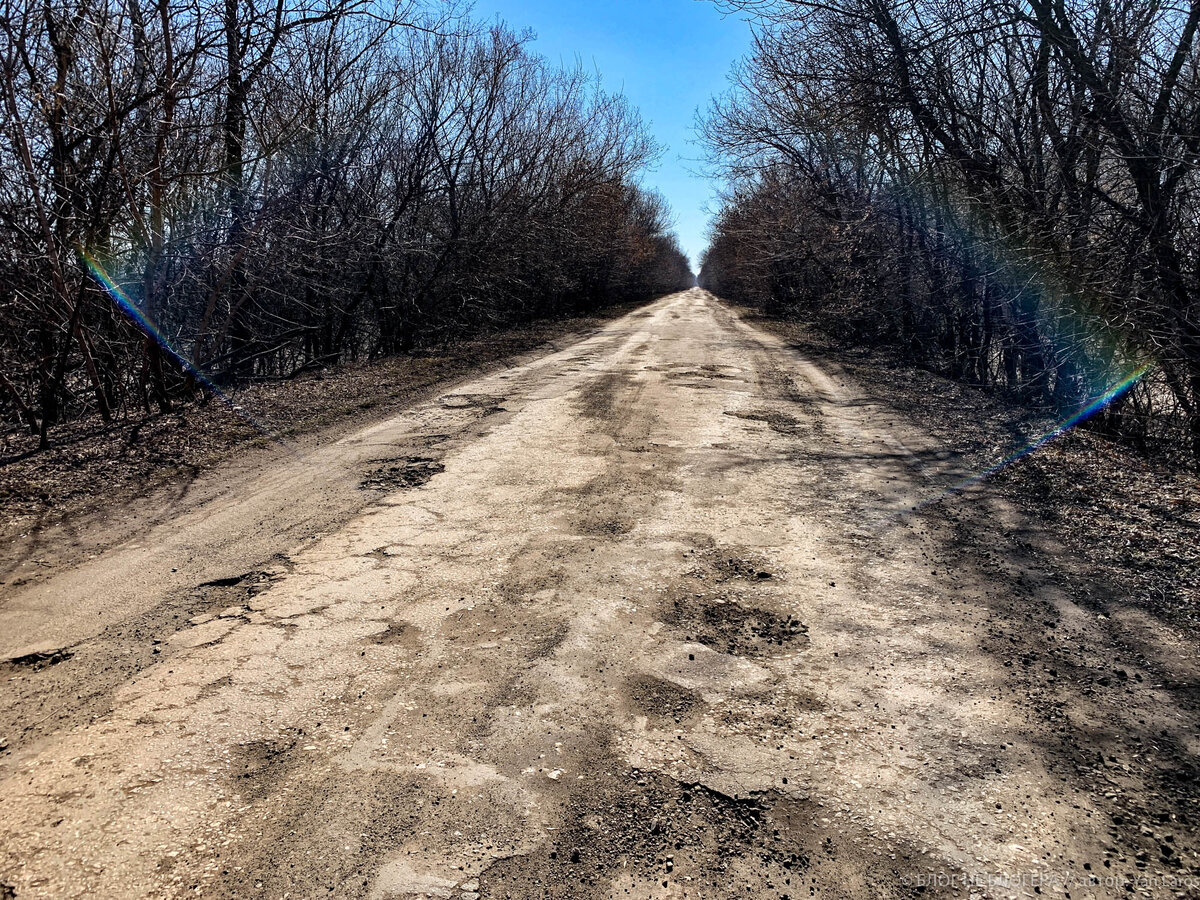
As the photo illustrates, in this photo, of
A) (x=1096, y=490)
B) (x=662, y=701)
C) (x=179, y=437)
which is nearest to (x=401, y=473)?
(x=179, y=437)

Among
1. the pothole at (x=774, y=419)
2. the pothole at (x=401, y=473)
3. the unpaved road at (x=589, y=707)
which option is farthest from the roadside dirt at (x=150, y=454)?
the pothole at (x=774, y=419)

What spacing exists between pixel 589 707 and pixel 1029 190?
6.90 m

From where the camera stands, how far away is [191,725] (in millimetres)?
2320

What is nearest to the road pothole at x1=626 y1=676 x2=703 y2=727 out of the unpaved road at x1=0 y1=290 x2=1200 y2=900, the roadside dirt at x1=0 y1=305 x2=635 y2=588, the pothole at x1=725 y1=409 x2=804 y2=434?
the unpaved road at x1=0 y1=290 x2=1200 y2=900

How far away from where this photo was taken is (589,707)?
2.42 meters

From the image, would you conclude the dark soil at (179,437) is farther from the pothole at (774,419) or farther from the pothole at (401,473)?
the pothole at (774,419)

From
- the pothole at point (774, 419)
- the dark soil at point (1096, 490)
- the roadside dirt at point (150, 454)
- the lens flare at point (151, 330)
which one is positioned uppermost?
the lens flare at point (151, 330)

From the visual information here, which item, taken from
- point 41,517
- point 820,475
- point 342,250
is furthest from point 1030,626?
point 342,250

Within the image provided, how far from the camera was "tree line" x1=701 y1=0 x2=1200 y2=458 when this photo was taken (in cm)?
553

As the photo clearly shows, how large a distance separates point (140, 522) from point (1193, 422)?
794 cm

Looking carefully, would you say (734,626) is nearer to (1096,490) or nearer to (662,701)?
(662,701)

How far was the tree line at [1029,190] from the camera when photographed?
5531mm

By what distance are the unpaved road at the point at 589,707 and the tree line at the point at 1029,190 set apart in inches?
120

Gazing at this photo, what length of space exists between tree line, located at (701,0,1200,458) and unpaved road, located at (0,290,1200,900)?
3.05m
